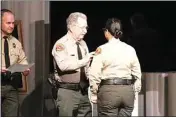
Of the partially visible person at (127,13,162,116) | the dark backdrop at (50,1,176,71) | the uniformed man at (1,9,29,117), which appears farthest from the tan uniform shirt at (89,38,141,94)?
the uniformed man at (1,9,29,117)

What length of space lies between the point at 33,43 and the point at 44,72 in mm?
315

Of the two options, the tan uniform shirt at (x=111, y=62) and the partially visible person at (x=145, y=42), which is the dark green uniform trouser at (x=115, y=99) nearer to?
the tan uniform shirt at (x=111, y=62)

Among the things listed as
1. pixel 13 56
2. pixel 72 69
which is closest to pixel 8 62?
pixel 13 56

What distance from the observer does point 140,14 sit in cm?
448

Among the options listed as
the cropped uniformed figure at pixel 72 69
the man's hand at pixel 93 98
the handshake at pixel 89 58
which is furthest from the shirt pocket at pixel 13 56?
the man's hand at pixel 93 98

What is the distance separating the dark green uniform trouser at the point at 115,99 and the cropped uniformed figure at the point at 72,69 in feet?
0.67

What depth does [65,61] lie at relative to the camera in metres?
3.73

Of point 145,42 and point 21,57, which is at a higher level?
point 145,42

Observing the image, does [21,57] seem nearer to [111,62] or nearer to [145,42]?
[111,62]

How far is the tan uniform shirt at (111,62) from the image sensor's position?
12.1 feet

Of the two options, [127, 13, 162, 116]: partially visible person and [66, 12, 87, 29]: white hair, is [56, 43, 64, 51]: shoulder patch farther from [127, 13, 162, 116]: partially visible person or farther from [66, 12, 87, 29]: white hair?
[127, 13, 162, 116]: partially visible person

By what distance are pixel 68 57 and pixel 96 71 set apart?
267 millimetres

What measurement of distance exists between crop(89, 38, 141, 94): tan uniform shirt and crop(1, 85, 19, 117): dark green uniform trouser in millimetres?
718

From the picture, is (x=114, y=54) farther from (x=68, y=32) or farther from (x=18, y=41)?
(x=18, y=41)
